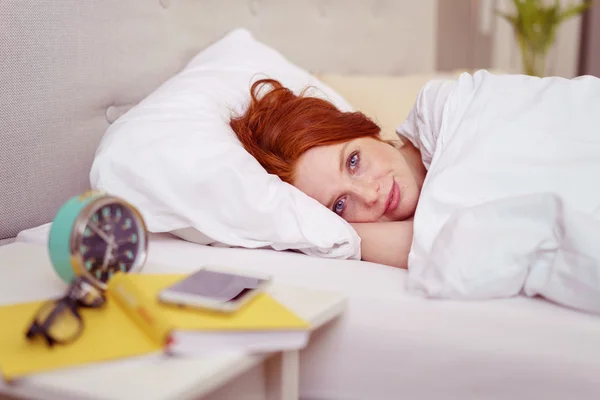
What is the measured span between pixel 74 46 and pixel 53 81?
9cm

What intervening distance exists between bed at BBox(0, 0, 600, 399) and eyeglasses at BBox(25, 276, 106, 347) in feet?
0.65

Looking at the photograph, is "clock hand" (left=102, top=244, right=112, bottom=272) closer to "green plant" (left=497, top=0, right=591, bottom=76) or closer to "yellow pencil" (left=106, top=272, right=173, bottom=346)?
"yellow pencil" (left=106, top=272, right=173, bottom=346)

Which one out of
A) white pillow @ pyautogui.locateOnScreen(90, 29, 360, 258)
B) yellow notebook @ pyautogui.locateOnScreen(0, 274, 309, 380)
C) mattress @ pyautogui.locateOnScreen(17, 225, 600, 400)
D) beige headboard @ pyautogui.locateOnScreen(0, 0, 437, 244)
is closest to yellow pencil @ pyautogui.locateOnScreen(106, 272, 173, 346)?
yellow notebook @ pyautogui.locateOnScreen(0, 274, 309, 380)

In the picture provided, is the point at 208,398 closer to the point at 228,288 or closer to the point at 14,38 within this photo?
the point at 228,288

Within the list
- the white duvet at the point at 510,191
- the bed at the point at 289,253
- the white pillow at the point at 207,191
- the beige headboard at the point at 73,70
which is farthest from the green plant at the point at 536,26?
the white pillow at the point at 207,191

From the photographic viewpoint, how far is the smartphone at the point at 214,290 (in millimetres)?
686

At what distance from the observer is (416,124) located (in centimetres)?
132

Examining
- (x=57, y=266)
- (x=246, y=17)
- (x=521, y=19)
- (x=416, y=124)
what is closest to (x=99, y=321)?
(x=57, y=266)

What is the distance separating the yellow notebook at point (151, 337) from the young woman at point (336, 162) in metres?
0.49

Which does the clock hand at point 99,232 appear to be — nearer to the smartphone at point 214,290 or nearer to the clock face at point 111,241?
the clock face at point 111,241

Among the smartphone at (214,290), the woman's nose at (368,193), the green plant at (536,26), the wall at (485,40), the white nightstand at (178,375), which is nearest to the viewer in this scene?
the white nightstand at (178,375)

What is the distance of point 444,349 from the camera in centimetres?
81

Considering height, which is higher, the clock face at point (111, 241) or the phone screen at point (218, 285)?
the clock face at point (111, 241)

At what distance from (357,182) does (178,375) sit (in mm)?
685
